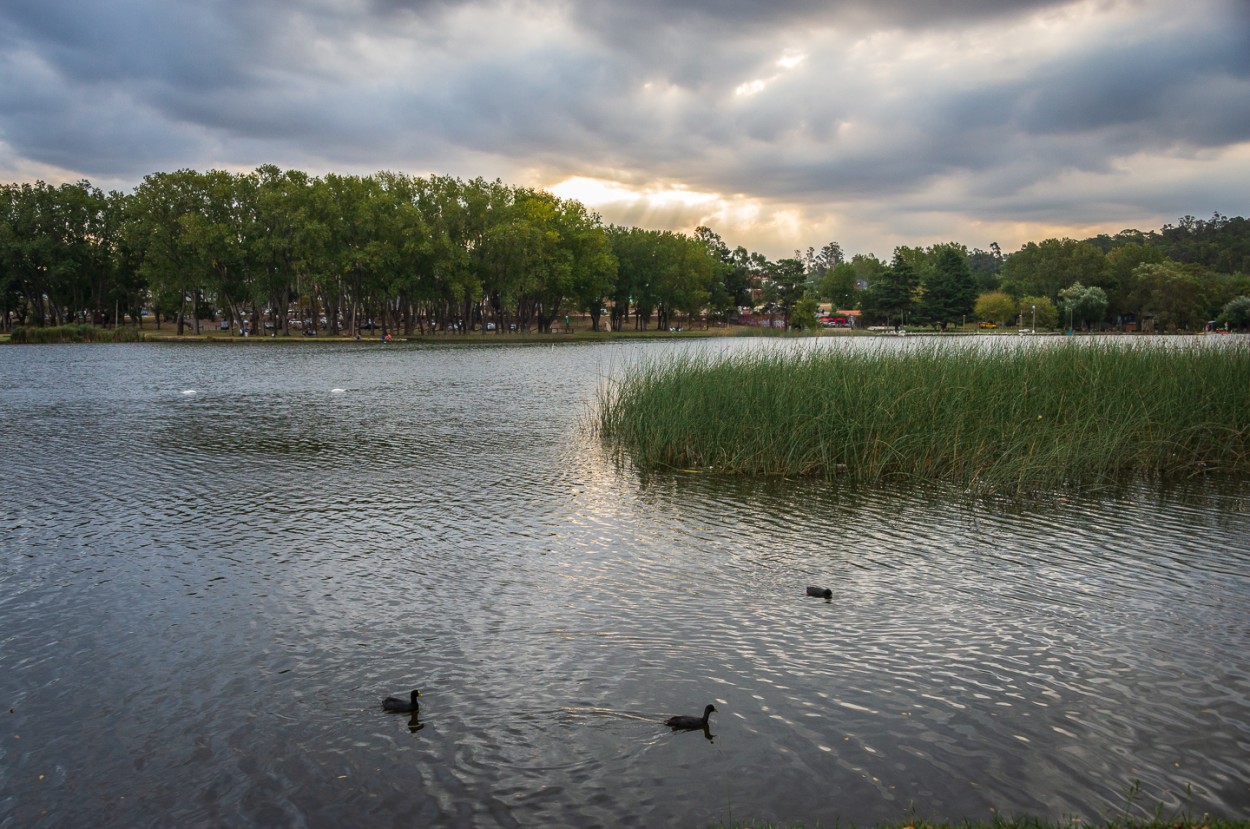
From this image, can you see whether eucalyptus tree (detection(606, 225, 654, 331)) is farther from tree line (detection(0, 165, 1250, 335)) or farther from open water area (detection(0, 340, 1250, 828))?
open water area (detection(0, 340, 1250, 828))

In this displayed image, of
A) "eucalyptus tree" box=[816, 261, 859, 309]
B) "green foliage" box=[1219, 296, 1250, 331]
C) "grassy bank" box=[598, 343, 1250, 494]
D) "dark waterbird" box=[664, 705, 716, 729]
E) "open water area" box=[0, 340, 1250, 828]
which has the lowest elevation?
"open water area" box=[0, 340, 1250, 828]

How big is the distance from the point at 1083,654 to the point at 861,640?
5.61 feet

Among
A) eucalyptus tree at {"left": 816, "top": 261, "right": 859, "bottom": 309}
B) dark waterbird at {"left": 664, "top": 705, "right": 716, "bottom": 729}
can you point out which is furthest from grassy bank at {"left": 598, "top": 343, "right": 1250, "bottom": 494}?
eucalyptus tree at {"left": 816, "top": 261, "right": 859, "bottom": 309}

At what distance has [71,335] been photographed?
232 ft

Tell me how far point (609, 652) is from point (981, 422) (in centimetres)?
952

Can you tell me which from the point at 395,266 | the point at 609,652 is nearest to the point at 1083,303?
the point at 395,266

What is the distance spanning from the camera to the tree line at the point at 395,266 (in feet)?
240

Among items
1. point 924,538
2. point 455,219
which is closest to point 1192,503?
point 924,538

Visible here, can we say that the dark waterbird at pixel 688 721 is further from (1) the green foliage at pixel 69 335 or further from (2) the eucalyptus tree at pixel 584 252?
(2) the eucalyptus tree at pixel 584 252

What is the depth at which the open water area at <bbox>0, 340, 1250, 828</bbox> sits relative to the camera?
5.09 m

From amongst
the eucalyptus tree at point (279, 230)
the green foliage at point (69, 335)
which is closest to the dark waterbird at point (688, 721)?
the eucalyptus tree at point (279, 230)

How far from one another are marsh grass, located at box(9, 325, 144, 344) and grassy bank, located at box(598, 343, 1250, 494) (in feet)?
233

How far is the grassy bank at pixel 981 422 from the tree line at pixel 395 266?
62.8 metres

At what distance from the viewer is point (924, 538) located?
34.9ft
